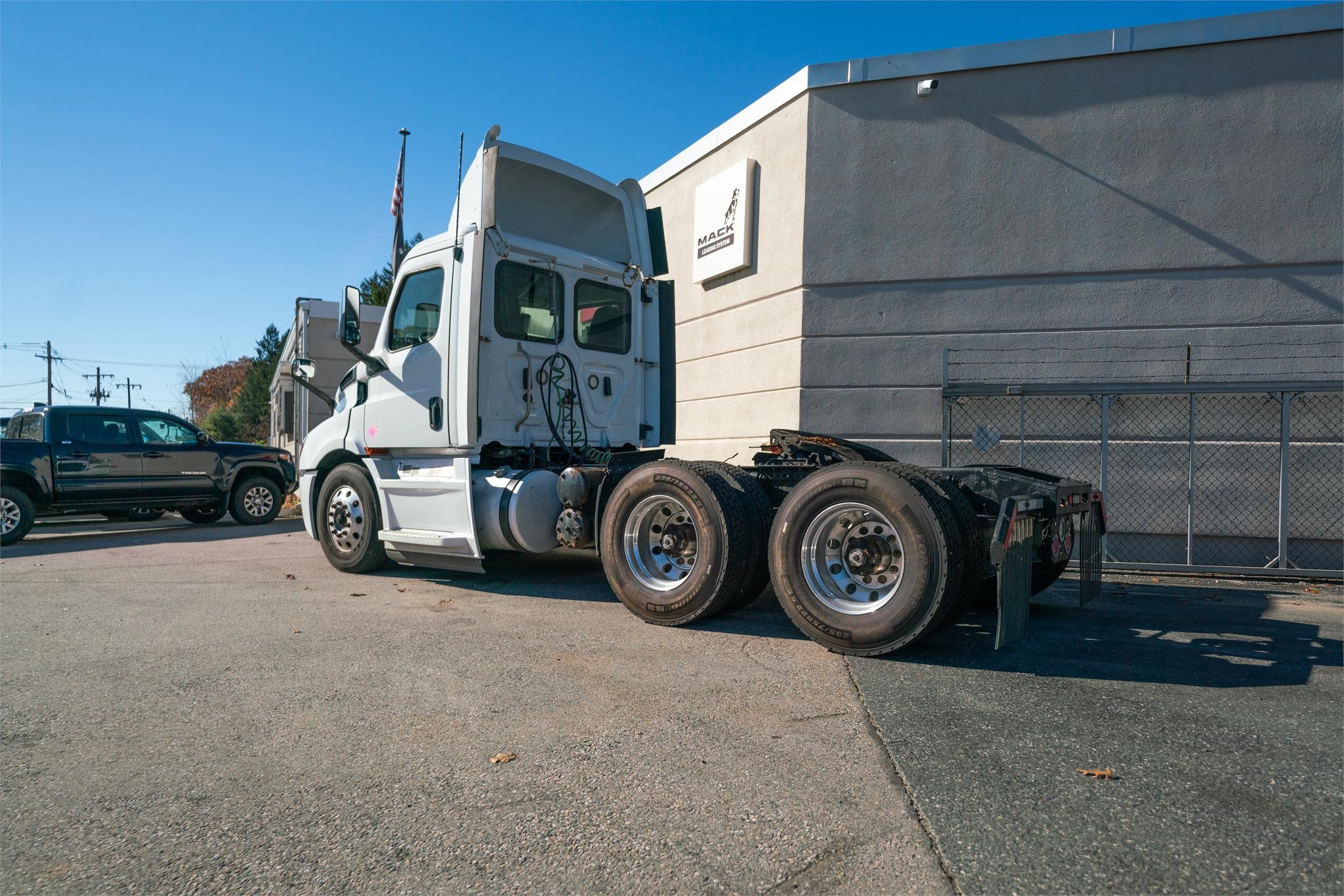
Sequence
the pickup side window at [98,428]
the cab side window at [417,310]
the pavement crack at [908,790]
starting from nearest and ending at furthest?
the pavement crack at [908,790] → the cab side window at [417,310] → the pickup side window at [98,428]

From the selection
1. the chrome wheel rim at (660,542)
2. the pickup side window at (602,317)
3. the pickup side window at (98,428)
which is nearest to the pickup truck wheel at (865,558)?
the chrome wheel rim at (660,542)

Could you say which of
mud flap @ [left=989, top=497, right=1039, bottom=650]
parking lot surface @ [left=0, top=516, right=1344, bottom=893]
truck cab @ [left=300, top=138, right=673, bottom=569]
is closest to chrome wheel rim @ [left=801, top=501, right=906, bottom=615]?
parking lot surface @ [left=0, top=516, right=1344, bottom=893]

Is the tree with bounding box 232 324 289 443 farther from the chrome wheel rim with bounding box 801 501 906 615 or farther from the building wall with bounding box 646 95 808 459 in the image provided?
the chrome wheel rim with bounding box 801 501 906 615

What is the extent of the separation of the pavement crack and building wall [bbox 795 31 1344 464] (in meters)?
6.21

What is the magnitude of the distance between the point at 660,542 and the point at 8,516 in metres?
9.81

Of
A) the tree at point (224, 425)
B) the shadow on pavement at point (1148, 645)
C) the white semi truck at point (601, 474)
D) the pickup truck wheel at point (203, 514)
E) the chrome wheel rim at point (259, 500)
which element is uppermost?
the tree at point (224, 425)

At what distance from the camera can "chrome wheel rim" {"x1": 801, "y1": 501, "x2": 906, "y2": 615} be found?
15.4ft

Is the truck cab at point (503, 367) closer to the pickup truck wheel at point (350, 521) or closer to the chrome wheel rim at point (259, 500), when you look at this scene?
the pickup truck wheel at point (350, 521)

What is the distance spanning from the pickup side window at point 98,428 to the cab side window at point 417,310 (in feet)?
23.8

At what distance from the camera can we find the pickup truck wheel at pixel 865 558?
4410 millimetres

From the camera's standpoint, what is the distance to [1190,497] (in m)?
8.48

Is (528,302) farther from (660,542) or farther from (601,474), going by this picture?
(660,542)

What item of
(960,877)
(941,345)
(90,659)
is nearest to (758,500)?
(960,877)

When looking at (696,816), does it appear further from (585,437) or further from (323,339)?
(323,339)
